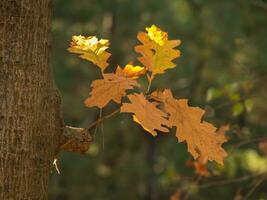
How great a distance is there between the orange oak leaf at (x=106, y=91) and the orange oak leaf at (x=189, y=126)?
0.08 m

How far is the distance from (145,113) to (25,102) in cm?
29

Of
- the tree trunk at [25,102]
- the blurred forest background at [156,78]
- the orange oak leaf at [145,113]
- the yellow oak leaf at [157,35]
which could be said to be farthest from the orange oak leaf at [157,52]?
the blurred forest background at [156,78]

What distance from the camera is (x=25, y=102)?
1555 millimetres

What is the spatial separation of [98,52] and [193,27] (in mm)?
8779

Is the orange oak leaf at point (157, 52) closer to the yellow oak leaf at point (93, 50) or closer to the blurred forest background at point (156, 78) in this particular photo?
the yellow oak leaf at point (93, 50)

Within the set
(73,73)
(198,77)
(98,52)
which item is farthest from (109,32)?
(98,52)

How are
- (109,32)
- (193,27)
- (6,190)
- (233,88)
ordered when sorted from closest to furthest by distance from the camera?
(6,190) < (233,88) < (109,32) < (193,27)

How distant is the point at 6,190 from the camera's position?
1526 millimetres

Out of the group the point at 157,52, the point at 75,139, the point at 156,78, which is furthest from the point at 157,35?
the point at 156,78

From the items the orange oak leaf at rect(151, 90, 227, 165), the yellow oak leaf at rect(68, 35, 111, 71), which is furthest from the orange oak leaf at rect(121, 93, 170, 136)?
the yellow oak leaf at rect(68, 35, 111, 71)

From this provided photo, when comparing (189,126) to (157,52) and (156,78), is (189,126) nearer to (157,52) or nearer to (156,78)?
(157,52)

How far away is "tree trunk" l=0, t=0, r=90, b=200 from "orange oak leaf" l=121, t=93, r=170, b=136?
22cm

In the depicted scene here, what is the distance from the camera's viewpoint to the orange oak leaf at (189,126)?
1632mm

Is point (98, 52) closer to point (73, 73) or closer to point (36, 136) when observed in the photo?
point (36, 136)
